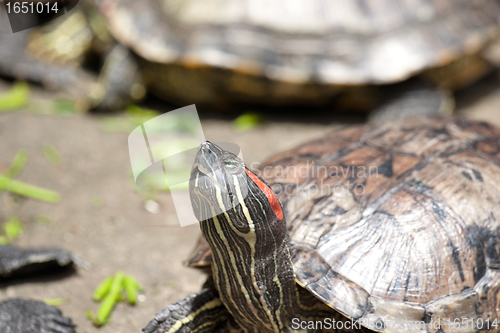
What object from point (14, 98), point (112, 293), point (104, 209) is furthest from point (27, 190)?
point (14, 98)

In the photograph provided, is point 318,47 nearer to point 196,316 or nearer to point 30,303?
point 196,316

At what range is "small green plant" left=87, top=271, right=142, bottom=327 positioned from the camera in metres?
2.14

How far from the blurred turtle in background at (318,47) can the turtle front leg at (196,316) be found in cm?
245

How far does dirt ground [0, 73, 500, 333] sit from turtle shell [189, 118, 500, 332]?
660 mm

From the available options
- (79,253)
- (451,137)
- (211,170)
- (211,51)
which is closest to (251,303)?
(211,170)

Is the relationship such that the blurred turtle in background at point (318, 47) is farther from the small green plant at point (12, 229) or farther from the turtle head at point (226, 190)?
the turtle head at point (226, 190)

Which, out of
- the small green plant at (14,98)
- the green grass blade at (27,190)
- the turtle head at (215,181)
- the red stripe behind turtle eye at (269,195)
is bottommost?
the green grass blade at (27,190)

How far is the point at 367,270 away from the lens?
169 centimetres

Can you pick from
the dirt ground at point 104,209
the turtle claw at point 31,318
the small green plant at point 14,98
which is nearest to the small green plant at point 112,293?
the dirt ground at point 104,209

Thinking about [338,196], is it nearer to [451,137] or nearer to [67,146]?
[451,137]

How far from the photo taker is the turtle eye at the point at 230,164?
4.85 feet

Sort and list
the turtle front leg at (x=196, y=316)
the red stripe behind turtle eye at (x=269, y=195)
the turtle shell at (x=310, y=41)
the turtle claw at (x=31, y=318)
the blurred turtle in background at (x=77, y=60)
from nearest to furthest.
→ the red stripe behind turtle eye at (x=269, y=195) < the turtle front leg at (x=196, y=316) < the turtle claw at (x=31, y=318) < the turtle shell at (x=310, y=41) < the blurred turtle in background at (x=77, y=60)

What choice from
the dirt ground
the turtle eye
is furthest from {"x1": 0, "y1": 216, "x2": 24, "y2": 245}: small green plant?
the turtle eye

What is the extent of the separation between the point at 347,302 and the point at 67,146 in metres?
3.03
